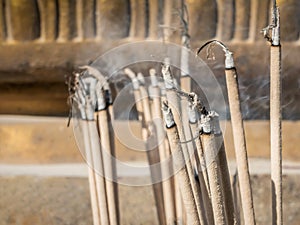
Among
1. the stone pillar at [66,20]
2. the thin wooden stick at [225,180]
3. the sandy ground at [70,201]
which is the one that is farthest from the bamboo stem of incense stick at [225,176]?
the stone pillar at [66,20]

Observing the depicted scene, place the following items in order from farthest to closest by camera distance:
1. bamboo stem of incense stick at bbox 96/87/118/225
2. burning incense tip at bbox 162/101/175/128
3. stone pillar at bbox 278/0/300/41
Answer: stone pillar at bbox 278/0/300/41, bamboo stem of incense stick at bbox 96/87/118/225, burning incense tip at bbox 162/101/175/128

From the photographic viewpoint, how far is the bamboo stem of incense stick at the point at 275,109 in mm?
657

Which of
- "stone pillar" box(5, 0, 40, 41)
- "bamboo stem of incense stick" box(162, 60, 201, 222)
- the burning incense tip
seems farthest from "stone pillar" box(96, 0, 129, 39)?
Answer: the burning incense tip

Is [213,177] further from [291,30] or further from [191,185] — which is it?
[291,30]

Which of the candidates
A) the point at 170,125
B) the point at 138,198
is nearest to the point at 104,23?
the point at 138,198

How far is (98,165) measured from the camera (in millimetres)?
827

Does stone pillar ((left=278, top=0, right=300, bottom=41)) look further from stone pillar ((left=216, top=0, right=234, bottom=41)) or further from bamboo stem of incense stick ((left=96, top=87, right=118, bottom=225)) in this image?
bamboo stem of incense stick ((left=96, top=87, right=118, bottom=225))

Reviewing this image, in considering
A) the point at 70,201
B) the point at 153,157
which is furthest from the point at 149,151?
the point at 70,201

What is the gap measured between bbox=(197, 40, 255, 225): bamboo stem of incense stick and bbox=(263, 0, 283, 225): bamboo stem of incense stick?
0.12ft

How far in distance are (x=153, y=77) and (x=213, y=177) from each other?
12.7 inches

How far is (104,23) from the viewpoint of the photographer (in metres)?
1.16

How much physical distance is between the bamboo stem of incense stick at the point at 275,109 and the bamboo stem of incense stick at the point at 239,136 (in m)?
0.04

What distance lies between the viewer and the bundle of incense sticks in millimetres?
645

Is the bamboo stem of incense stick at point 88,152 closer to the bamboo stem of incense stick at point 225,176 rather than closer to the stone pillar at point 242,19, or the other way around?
the bamboo stem of incense stick at point 225,176
